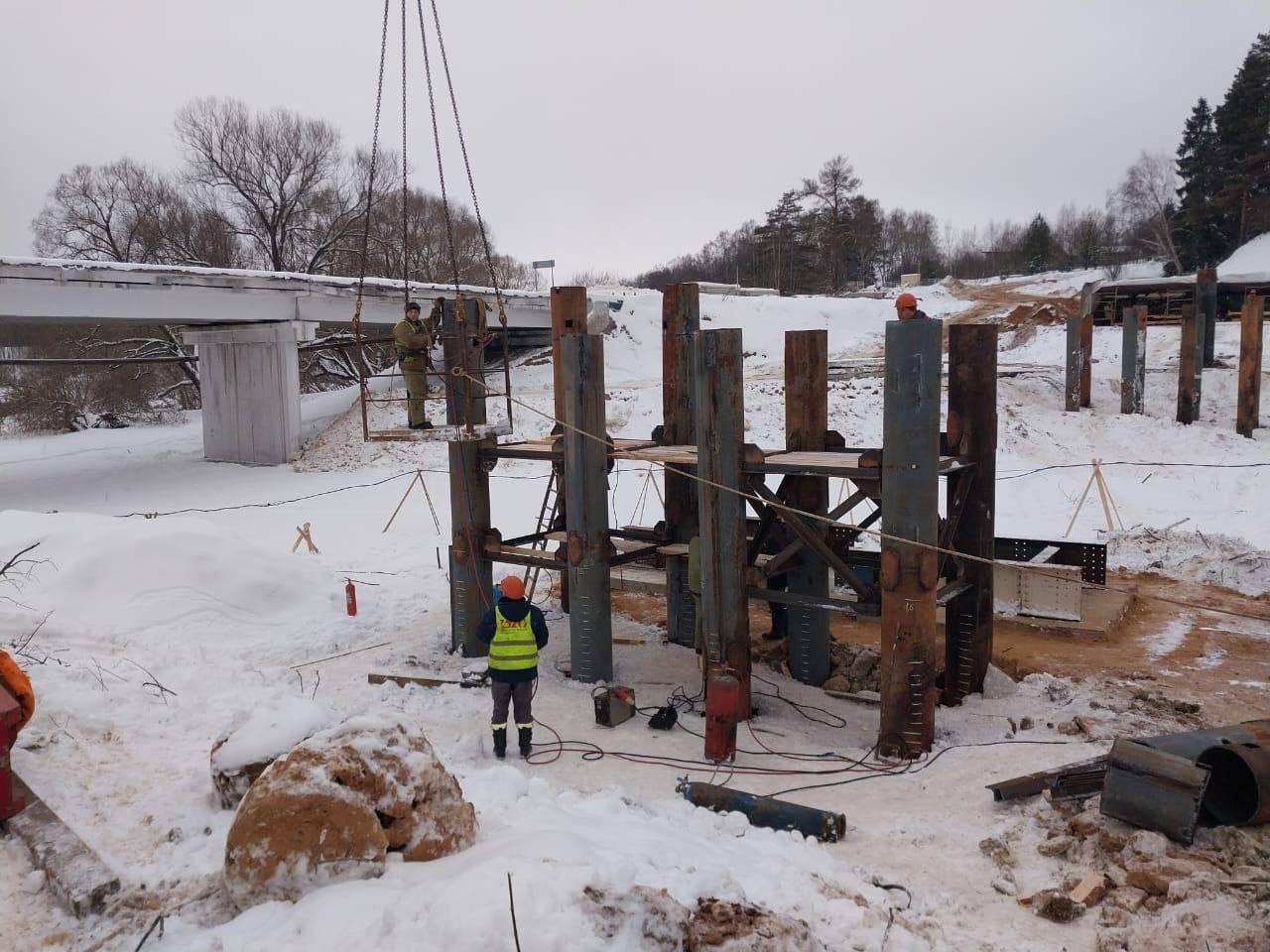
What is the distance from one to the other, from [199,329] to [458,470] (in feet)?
55.9

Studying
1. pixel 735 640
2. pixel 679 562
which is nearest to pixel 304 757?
pixel 735 640

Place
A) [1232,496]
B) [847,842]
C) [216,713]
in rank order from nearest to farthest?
[847,842] → [216,713] → [1232,496]

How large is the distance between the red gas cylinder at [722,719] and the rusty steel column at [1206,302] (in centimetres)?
Answer: 2244

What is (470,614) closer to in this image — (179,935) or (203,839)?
(203,839)

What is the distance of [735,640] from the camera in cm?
937

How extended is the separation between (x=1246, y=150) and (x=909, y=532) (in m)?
55.6

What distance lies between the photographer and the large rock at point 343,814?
5039mm

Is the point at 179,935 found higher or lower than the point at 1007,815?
higher

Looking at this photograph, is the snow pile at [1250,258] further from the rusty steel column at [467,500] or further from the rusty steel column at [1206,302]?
the rusty steel column at [467,500]

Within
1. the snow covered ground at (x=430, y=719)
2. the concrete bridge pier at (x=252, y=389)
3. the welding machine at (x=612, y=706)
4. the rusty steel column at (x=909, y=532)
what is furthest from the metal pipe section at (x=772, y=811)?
the concrete bridge pier at (x=252, y=389)

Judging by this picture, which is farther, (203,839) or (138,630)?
(138,630)

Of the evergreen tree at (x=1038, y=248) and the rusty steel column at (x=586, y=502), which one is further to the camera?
the evergreen tree at (x=1038, y=248)

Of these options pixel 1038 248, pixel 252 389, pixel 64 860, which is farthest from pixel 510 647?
pixel 1038 248

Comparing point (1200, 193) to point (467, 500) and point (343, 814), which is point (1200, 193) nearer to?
point (467, 500)
